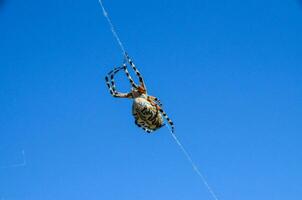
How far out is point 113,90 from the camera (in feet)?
71.3

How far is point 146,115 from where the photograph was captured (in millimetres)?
19797

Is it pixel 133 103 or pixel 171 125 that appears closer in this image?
pixel 133 103

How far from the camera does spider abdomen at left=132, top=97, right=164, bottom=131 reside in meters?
19.8

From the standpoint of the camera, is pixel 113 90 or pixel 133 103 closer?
pixel 133 103

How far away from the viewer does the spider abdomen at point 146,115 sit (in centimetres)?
1984

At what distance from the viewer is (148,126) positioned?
2022 centimetres

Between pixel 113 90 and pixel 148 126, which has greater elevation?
pixel 113 90

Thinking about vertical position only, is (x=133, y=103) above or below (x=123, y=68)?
below

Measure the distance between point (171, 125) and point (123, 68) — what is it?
2.48 metres

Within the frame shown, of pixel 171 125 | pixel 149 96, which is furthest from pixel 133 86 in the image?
pixel 171 125

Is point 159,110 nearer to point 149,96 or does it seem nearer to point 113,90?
point 149,96

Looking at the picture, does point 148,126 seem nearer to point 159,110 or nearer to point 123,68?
point 159,110

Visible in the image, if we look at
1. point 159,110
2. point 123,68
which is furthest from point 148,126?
point 123,68

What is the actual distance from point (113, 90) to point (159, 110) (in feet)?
6.42
